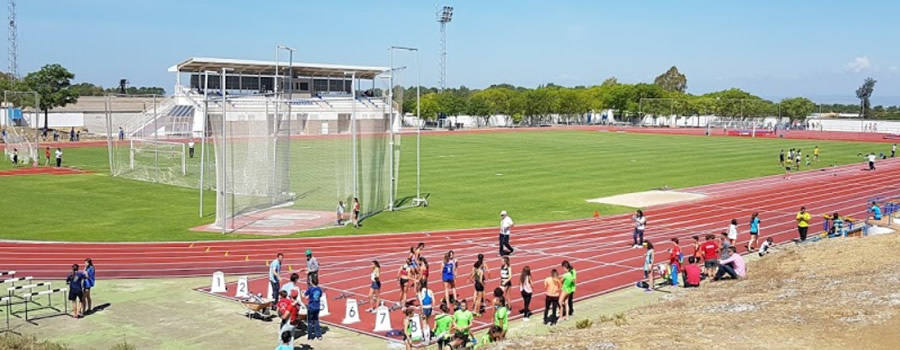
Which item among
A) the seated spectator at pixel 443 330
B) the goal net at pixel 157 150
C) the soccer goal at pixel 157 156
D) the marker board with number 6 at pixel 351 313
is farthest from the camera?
the soccer goal at pixel 157 156

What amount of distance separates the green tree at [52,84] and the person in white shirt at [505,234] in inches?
2996

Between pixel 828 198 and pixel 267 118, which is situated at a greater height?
pixel 267 118

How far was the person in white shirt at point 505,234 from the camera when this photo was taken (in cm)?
2422

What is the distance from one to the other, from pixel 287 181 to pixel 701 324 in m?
23.4

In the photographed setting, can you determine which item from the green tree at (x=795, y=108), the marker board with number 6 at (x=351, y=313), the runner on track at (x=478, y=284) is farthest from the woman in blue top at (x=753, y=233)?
the green tree at (x=795, y=108)

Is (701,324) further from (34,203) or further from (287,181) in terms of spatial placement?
(34,203)

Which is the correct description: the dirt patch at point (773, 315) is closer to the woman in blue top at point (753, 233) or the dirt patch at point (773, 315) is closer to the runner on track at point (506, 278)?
the runner on track at point (506, 278)

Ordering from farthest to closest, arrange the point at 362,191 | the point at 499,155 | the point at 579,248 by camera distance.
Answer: the point at 499,155 < the point at 362,191 < the point at 579,248

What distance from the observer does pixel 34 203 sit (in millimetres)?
35406

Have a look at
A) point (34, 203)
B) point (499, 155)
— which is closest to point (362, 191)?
point (34, 203)

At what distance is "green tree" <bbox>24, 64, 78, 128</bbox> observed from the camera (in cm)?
8744

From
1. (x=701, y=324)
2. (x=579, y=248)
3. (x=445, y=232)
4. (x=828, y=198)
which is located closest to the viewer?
(x=701, y=324)

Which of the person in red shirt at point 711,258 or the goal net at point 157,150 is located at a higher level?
the goal net at point 157,150

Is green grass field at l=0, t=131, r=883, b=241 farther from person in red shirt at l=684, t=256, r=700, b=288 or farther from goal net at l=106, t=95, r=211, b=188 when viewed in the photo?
person in red shirt at l=684, t=256, r=700, b=288
